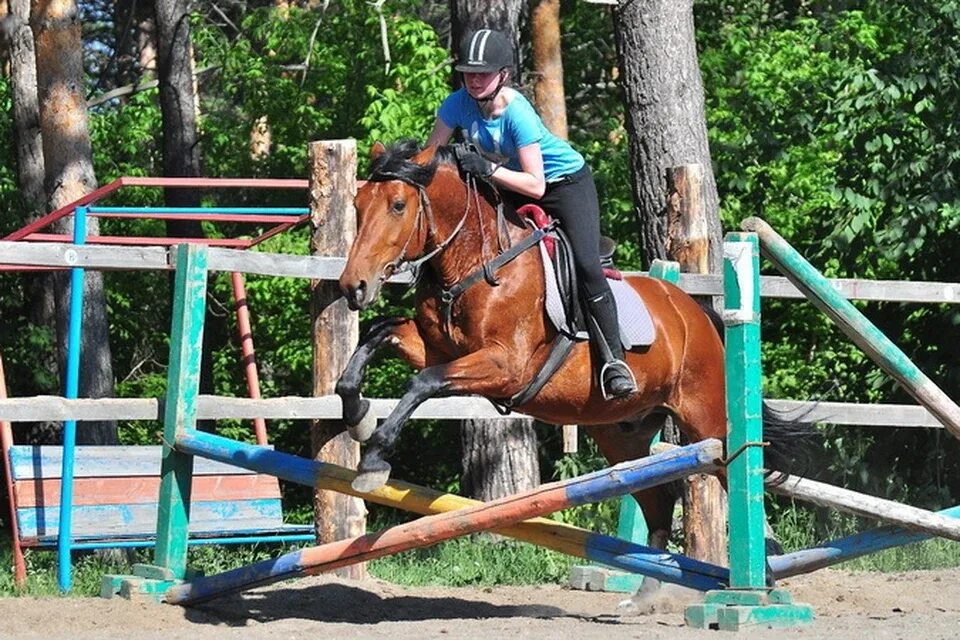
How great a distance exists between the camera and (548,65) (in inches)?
709

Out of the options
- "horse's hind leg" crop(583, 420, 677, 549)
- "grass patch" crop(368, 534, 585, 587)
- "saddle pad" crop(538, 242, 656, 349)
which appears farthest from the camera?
"grass patch" crop(368, 534, 585, 587)

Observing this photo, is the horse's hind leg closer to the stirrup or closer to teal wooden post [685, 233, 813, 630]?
the stirrup

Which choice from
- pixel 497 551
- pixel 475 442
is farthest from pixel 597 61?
pixel 497 551

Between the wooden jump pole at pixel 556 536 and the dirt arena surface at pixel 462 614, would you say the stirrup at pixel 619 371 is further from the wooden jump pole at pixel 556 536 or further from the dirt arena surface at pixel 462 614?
the dirt arena surface at pixel 462 614

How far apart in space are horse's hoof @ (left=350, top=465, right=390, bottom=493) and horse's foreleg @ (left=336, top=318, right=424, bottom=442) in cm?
37

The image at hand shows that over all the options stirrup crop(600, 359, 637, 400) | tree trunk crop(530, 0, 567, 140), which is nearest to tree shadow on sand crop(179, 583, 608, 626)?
stirrup crop(600, 359, 637, 400)

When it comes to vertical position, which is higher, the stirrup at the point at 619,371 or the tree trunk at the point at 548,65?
the tree trunk at the point at 548,65

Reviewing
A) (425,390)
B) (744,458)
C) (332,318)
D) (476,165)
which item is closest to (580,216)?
(476,165)

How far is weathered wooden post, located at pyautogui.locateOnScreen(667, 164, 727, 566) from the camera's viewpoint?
29.2 ft

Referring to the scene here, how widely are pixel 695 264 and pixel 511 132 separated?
2579mm

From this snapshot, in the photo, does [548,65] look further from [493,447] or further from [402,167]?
[402,167]

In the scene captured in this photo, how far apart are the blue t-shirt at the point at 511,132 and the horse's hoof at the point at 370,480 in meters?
1.57

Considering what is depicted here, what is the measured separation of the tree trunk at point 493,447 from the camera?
38.5 feet

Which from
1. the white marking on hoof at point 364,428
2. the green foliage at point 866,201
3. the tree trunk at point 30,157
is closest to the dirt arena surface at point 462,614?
the white marking on hoof at point 364,428
